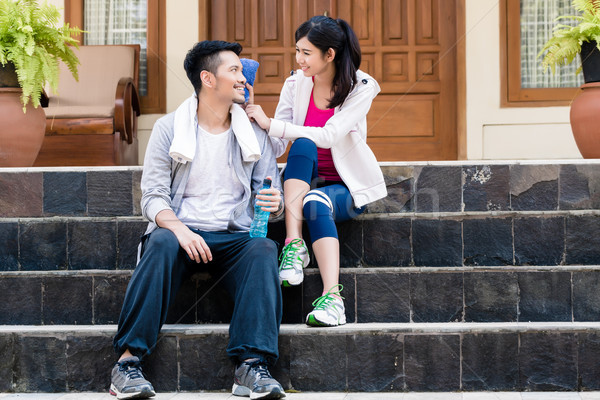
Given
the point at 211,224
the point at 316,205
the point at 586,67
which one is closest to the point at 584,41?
the point at 586,67

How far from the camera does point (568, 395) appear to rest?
2.62 meters

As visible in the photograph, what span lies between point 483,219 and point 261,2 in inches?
131

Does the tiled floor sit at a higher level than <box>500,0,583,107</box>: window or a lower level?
lower

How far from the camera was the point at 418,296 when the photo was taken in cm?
303

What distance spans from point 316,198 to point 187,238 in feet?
1.84

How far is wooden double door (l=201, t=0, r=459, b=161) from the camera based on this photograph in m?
5.80

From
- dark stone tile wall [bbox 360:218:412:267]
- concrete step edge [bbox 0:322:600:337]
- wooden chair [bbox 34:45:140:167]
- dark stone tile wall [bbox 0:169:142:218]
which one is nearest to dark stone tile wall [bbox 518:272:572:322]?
concrete step edge [bbox 0:322:600:337]

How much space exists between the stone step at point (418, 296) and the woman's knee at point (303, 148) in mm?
490

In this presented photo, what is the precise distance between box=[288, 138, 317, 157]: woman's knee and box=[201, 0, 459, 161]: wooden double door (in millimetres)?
2729

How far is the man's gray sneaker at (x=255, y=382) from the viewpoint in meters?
2.49

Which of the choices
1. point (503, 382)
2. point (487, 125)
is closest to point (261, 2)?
point (487, 125)

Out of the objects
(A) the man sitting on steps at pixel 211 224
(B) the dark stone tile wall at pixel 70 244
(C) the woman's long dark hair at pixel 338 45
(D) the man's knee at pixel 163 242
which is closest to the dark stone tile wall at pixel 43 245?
(B) the dark stone tile wall at pixel 70 244

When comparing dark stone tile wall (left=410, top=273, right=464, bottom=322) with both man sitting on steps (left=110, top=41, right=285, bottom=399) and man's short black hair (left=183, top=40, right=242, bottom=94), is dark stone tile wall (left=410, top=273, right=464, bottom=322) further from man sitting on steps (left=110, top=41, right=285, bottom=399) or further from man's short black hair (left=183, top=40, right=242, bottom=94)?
man's short black hair (left=183, top=40, right=242, bottom=94)

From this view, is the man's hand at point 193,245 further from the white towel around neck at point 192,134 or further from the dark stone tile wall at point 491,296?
the dark stone tile wall at point 491,296
